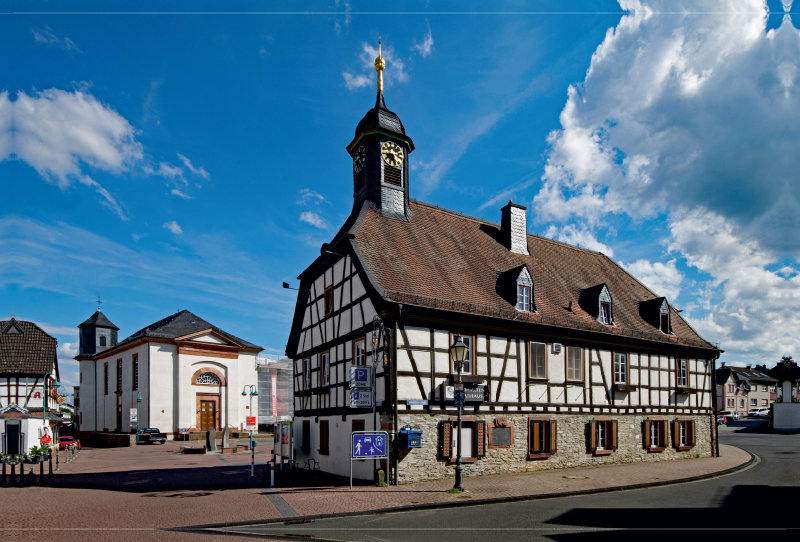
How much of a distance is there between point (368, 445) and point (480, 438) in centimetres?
436

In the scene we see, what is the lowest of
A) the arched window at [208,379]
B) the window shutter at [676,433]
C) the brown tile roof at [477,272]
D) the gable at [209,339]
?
the window shutter at [676,433]

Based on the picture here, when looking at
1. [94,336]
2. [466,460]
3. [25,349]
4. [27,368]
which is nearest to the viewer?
[466,460]

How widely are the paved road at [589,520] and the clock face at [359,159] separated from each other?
585 inches

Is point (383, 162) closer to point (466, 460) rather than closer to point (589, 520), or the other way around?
point (466, 460)

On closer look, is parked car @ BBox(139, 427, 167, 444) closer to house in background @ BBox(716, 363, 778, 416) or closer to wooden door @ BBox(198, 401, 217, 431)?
wooden door @ BBox(198, 401, 217, 431)

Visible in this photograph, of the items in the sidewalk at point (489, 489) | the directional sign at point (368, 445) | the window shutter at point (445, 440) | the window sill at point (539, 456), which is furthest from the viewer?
the window sill at point (539, 456)

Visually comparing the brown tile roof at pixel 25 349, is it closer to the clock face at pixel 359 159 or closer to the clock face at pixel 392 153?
the clock face at pixel 359 159

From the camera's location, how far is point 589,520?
41.5 ft

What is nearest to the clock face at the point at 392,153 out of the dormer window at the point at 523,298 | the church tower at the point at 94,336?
the dormer window at the point at 523,298

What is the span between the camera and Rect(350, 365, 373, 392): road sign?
60.0 ft

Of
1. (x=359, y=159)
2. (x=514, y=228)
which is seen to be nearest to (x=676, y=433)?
(x=514, y=228)

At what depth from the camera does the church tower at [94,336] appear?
201ft

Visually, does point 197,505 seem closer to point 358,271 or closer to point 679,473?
point 358,271

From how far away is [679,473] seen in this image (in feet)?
67.8
